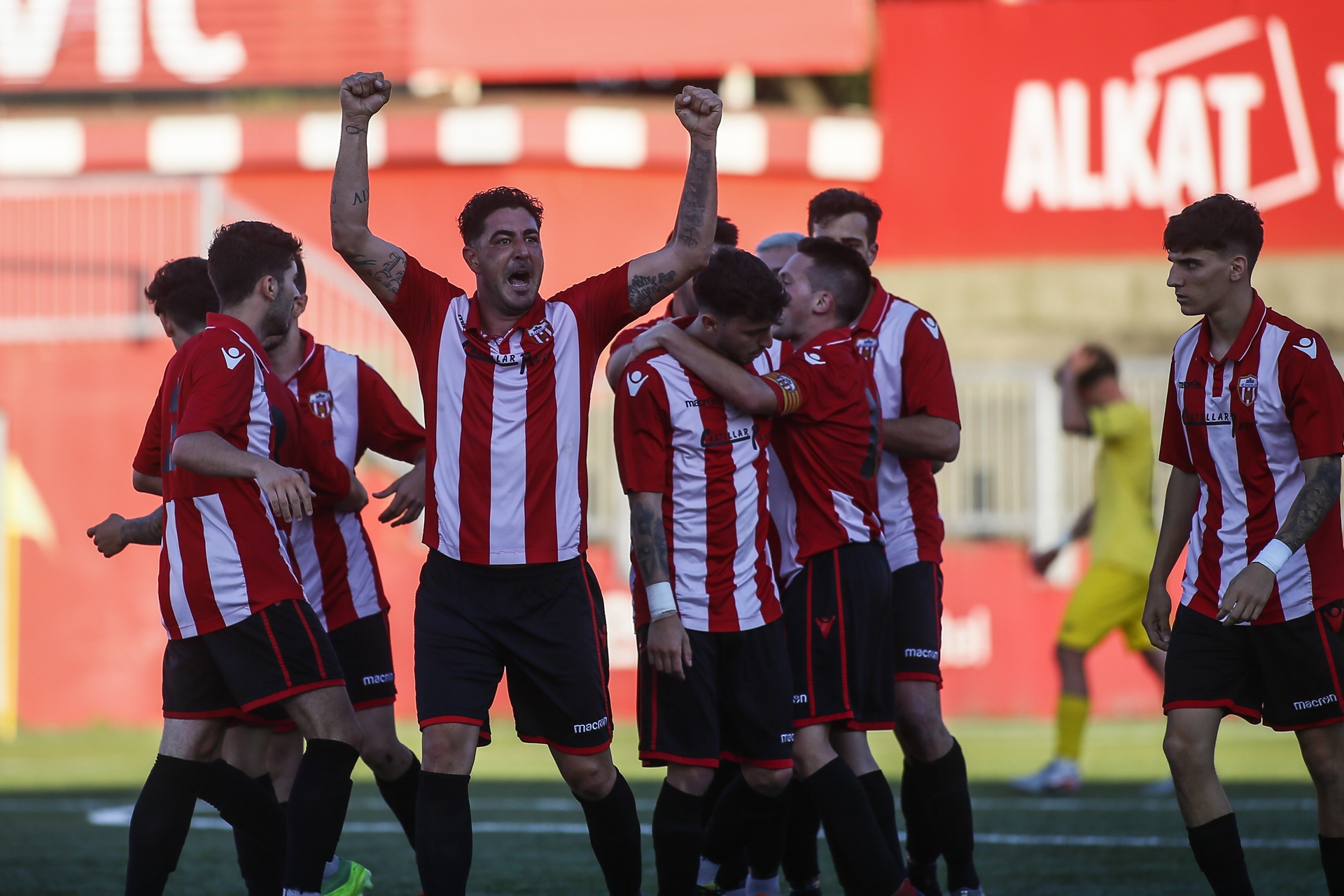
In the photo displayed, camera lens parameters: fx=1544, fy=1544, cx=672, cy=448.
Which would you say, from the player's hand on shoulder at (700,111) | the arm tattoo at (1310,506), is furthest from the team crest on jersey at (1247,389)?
the player's hand on shoulder at (700,111)

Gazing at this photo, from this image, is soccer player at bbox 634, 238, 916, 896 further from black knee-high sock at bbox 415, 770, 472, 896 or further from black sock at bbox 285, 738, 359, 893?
black sock at bbox 285, 738, 359, 893

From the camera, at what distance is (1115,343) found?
1520 cm

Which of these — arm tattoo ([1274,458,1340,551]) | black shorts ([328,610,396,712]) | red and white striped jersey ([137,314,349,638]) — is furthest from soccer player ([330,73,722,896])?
arm tattoo ([1274,458,1340,551])

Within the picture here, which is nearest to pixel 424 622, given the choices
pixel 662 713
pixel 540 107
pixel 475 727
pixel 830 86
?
pixel 475 727

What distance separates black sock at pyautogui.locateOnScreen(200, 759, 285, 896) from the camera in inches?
191

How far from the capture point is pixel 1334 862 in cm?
454

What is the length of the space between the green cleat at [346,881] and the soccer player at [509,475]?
102cm

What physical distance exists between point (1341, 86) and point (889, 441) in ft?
37.6

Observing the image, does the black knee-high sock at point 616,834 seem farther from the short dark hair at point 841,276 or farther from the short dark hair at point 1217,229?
the short dark hair at point 1217,229

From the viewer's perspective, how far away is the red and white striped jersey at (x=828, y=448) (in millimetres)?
4996

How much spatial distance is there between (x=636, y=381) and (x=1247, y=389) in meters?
1.82

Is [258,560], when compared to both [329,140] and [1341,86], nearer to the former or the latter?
[329,140]

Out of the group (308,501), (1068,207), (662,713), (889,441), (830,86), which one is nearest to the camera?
(308,501)

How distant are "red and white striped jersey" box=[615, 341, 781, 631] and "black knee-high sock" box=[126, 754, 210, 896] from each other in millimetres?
1459
